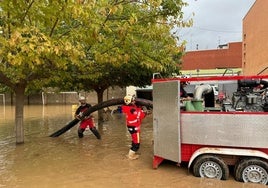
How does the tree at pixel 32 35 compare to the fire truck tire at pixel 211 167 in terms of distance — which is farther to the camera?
the fire truck tire at pixel 211 167

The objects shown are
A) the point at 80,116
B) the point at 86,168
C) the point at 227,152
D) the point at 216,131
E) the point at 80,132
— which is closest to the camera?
the point at 227,152

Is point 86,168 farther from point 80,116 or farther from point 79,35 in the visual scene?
point 80,116

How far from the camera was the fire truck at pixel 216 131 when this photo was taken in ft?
23.7

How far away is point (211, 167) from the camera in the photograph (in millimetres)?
7648

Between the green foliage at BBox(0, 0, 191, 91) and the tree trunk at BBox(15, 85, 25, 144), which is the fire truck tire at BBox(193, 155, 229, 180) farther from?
the tree trunk at BBox(15, 85, 25, 144)

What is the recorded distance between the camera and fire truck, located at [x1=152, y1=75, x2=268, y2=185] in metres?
7.23

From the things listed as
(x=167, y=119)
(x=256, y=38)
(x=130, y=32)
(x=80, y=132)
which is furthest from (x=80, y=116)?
(x=256, y=38)

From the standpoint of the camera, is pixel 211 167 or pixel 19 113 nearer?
pixel 211 167

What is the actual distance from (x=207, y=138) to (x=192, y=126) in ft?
1.34

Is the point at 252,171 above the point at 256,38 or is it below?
below

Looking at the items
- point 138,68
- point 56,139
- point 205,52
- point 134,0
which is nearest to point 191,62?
point 205,52

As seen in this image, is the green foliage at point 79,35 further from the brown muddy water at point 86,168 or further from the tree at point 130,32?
the brown muddy water at point 86,168

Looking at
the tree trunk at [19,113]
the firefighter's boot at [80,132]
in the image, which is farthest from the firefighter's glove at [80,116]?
the tree trunk at [19,113]

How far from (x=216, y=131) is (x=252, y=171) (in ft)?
3.52
